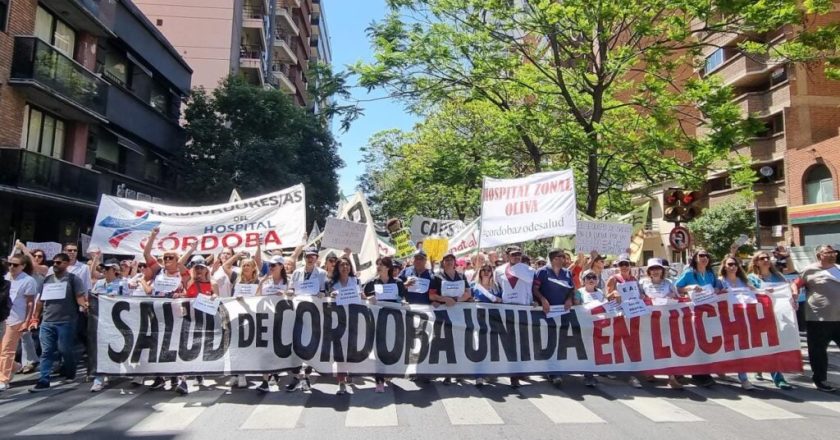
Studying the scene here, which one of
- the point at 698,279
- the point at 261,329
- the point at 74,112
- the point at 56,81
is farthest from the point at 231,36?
the point at 698,279

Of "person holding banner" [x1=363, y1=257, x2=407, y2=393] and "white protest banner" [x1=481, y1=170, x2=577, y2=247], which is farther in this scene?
"white protest banner" [x1=481, y1=170, x2=577, y2=247]

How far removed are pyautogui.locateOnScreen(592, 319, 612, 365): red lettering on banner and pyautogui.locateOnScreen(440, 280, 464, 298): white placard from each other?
188cm

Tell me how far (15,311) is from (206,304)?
249cm

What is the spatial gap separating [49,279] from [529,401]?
6443 millimetres

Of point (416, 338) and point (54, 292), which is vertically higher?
point (54, 292)

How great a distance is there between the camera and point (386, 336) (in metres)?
7.50

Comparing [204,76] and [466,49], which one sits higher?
[204,76]

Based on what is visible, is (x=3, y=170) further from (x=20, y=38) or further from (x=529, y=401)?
(x=529, y=401)

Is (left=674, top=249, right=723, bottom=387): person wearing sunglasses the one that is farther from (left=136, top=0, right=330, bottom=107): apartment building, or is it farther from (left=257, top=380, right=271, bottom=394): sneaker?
(left=136, top=0, right=330, bottom=107): apartment building

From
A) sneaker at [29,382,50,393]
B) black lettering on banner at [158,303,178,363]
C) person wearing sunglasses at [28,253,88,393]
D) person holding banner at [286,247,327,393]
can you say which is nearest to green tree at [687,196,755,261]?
person holding banner at [286,247,327,393]

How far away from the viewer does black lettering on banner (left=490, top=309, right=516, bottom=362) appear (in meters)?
7.64

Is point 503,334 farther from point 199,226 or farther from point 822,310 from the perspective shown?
point 199,226

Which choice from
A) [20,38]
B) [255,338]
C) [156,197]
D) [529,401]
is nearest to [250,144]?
[156,197]

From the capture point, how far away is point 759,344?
25.1 feet
